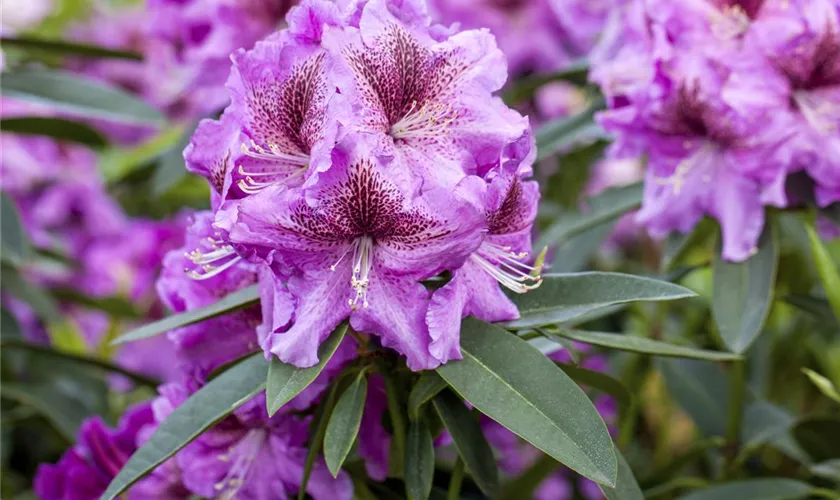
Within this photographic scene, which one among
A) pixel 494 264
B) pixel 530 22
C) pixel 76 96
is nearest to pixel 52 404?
pixel 76 96

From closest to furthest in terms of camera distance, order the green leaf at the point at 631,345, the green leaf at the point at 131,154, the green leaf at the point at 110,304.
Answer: the green leaf at the point at 631,345 < the green leaf at the point at 110,304 < the green leaf at the point at 131,154

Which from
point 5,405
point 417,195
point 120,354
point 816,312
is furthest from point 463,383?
point 120,354

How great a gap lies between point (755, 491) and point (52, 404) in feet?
2.83

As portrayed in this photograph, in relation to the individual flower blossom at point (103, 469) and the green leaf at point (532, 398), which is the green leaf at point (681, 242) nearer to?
the green leaf at point (532, 398)

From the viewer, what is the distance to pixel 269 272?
2.34 ft

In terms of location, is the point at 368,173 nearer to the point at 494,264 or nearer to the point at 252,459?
the point at 494,264

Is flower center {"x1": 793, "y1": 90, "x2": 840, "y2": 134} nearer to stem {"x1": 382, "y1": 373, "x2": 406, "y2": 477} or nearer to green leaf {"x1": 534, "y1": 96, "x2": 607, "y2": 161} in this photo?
green leaf {"x1": 534, "y1": 96, "x2": 607, "y2": 161}

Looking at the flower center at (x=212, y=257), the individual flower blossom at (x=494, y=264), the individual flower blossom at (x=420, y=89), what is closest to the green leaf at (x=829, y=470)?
the individual flower blossom at (x=494, y=264)

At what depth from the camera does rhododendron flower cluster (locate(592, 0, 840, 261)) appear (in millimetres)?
947

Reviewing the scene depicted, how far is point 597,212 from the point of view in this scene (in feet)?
3.72

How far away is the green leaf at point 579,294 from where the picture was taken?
72cm

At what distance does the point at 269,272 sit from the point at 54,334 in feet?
3.84

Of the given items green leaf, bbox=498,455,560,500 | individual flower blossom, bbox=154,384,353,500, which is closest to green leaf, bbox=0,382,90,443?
individual flower blossom, bbox=154,384,353,500

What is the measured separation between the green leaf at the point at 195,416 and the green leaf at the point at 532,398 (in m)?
0.16
